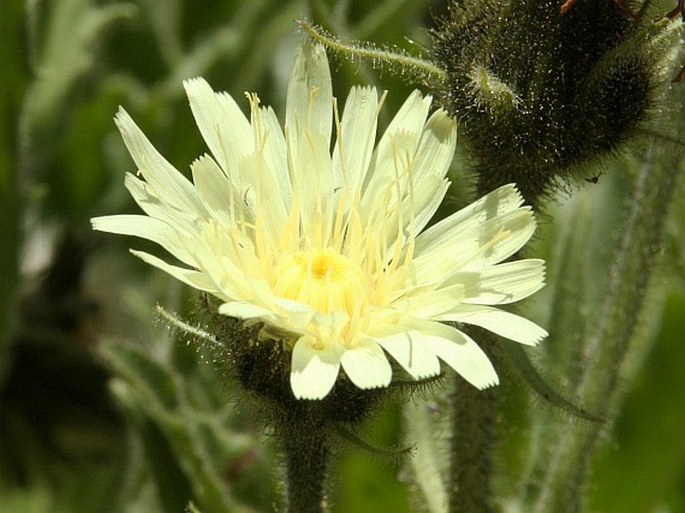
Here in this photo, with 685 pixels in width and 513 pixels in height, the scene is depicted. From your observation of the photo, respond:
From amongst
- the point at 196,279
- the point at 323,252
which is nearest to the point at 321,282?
the point at 323,252

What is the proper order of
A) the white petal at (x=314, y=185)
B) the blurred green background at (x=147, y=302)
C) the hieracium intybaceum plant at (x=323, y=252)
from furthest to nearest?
the blurred green background at (x=147, y=302)
the white petal at (x=314, y=185)
the hieracium intybaceum plant at (x=323, y=252)

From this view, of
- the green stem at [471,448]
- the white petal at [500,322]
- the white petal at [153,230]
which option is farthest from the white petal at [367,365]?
the green stem at [471,448]

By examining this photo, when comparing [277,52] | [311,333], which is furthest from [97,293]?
[311,333]

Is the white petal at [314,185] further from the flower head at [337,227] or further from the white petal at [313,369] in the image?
the white petal at [313,369]

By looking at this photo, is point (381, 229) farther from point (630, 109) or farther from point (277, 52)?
point (277, 52)

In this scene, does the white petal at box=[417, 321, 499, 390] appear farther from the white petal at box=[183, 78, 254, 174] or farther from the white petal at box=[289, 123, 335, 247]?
the white petal at box=[183, 78, 254, 174]

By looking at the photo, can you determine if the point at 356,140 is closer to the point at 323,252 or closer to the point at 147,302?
the point at 323,252
